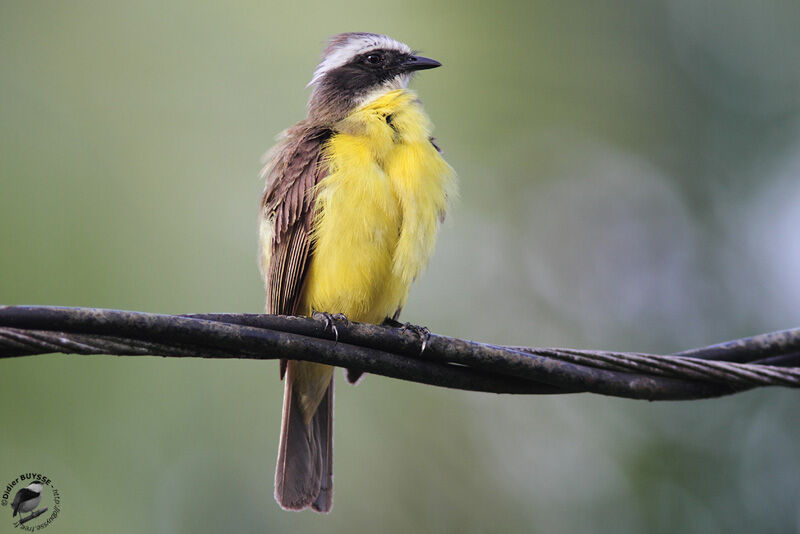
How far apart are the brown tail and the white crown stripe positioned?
6.38 ft

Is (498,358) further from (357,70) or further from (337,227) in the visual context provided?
(357,70)

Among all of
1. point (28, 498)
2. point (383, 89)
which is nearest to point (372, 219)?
point (383, 89)

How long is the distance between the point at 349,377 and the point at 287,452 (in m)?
0.51

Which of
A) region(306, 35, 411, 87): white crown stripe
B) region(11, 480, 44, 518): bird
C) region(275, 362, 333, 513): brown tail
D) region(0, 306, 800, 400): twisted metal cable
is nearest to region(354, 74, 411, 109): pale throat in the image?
region(306, 35, 411, 87): white crown stripe

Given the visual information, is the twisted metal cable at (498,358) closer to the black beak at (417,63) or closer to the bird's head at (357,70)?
the bird's head at (357,70)

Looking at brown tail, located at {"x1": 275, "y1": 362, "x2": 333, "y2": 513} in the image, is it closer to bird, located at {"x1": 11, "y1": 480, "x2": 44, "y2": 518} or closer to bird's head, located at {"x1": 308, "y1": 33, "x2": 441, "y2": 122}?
bird's head, located at {"x1": 308, "y1": 33, "x2": 441, "y2": 122}

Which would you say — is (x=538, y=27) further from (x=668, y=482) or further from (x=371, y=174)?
(x=371, y=174)

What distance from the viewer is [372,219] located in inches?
169

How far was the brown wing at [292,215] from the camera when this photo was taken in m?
4.43

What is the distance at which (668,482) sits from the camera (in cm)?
769

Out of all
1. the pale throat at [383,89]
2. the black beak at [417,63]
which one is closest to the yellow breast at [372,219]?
the pale throat at [383,89]

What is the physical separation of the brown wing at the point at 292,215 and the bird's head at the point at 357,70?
0.43 metres

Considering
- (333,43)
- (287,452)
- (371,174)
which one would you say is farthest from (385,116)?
(287,452)

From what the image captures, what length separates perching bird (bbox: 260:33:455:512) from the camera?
14.2 ft
